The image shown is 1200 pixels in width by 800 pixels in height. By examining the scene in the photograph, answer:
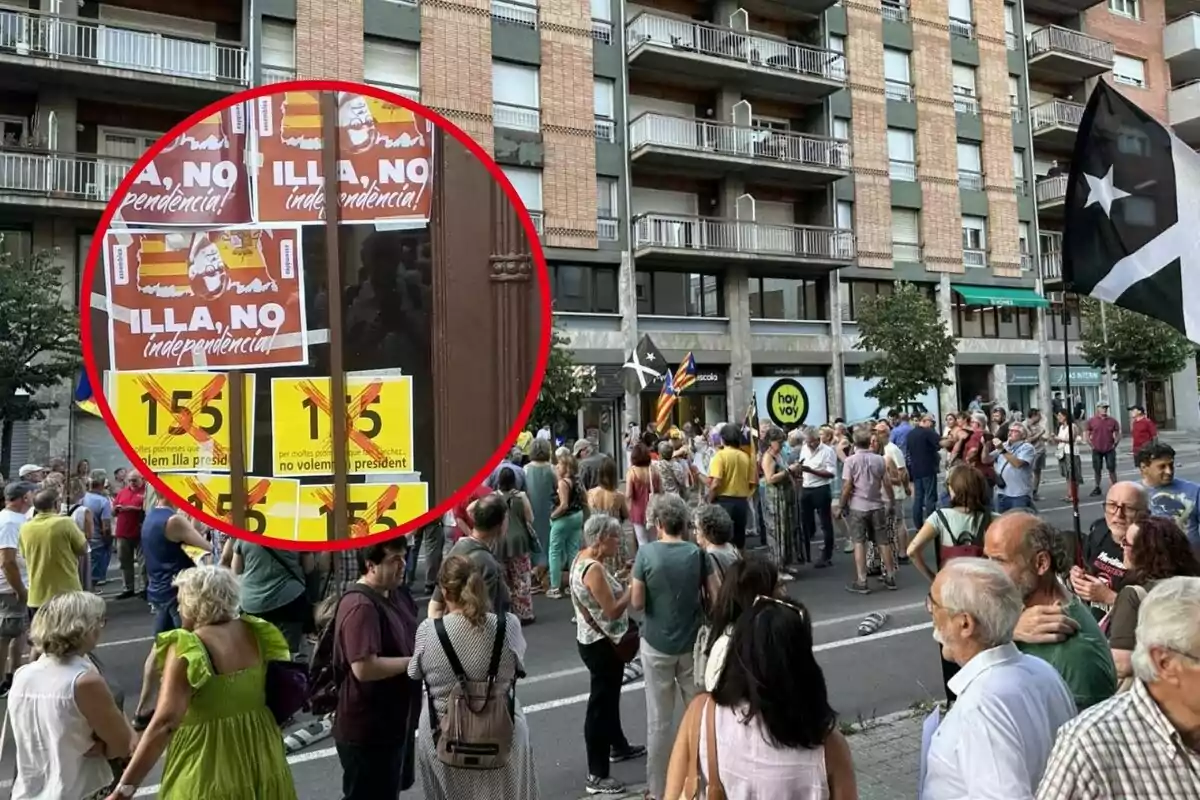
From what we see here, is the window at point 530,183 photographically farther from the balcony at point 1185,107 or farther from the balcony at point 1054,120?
the balcony at point 1185,107

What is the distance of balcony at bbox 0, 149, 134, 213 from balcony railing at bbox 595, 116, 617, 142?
11638 millimetres

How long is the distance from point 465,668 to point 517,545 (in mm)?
4829

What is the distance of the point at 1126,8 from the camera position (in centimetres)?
3569

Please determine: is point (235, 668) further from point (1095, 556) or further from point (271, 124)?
point (1095, 556)

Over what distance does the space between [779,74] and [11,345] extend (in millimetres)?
20411

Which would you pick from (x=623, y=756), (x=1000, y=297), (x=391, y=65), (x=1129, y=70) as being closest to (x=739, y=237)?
(x=391, y=65)

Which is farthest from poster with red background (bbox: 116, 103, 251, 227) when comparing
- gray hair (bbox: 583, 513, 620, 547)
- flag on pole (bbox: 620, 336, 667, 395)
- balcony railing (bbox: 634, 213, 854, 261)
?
balcony railing (bbox: 634, 213, 854, 261)

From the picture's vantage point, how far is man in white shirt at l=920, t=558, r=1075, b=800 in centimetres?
208

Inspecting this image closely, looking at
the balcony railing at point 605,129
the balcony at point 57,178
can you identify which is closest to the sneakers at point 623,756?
the balcony at point 57,178

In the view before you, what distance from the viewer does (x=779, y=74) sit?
82.2 feet

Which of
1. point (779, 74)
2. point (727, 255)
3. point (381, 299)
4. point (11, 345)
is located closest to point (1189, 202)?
point (381, 299)

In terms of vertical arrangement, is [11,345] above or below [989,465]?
above

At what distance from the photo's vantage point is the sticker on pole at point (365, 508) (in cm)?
212

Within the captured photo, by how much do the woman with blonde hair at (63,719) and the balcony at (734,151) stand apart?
2164cm
